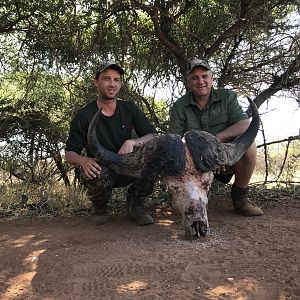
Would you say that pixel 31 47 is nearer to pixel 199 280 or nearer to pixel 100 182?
pixel 100 182

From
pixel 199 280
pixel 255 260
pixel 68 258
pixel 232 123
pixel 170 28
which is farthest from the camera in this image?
pixel 170 28

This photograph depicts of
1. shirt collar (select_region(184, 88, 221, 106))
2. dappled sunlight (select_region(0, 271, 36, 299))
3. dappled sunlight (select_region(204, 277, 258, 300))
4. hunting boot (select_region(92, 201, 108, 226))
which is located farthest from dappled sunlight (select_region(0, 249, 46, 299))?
shirt collar (select_region(184, 88, 221, 106))

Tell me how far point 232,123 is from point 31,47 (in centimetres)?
407

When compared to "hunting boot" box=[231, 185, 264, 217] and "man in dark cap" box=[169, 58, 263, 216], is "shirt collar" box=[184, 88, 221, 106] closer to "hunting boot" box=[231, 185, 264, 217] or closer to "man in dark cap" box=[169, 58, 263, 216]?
"man in dark cap" box=[169, 58, 263, 216]

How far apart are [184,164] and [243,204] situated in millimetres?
1373

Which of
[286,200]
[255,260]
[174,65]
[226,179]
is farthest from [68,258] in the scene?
[174,65]

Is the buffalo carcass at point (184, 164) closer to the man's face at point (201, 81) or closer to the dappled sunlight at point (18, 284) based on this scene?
the man's face at point (201, 81)

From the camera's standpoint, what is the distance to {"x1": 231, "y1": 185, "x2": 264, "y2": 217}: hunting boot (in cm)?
491

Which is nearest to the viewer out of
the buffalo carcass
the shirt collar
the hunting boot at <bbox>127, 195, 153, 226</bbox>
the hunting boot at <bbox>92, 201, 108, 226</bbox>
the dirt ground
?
the dirt ground

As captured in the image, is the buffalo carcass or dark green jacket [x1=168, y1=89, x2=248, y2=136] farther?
dark green jacket [x1=168, y1=89, x2=248, y2=136]

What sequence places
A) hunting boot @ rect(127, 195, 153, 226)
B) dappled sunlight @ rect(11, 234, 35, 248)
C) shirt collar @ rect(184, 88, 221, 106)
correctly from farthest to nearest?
1. shirt collar @ rect(184, 88, 221, 106)
2. hunting boot @ rect(127, 195, 153, 226)
3. dappled sunlight @ rect(11, 234, 35, 248)

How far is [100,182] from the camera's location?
4711 millimetres

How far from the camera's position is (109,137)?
494cm

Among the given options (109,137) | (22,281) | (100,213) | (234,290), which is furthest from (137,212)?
(234,290)
